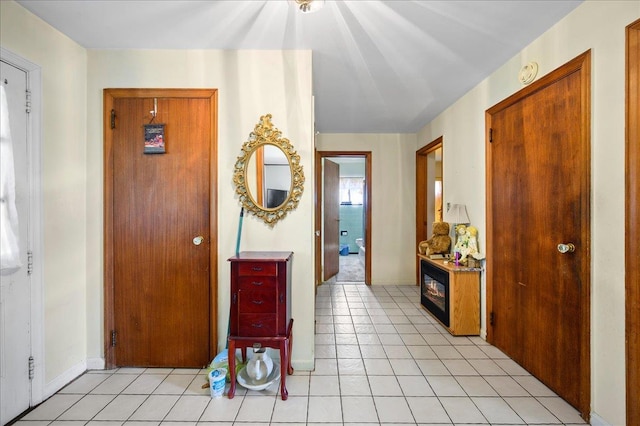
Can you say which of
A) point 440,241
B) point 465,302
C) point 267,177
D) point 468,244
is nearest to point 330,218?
point 440,241

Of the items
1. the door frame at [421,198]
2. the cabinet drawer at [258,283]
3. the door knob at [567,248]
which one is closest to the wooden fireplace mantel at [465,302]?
the door knob at [567,248]

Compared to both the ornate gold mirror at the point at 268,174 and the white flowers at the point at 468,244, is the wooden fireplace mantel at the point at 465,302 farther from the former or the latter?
the ornate gold mirror at the point at 268,174

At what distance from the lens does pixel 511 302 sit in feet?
7.31

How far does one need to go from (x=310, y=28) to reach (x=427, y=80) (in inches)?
52.3

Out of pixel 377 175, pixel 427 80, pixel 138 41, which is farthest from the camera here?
pixel 377 175

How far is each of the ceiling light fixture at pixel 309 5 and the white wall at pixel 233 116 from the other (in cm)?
52

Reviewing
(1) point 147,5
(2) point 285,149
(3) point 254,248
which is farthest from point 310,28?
Result: (3) point 254,248

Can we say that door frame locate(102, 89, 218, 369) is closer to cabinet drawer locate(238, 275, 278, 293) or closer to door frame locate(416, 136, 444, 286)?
cabinet drawer locate(238, 275, 278, 293)

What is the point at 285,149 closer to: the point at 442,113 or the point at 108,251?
the point at 108,251

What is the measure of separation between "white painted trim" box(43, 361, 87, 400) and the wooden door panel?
0.23 metres

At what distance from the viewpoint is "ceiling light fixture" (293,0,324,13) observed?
1507 mm

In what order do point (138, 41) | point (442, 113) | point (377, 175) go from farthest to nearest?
point (377, 175)
point (442, 113)
point (138, 41)

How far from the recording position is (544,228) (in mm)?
1890

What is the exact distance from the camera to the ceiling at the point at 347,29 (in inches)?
64.1
